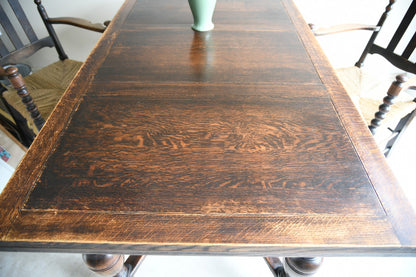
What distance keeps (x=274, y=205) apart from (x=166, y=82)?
461 mm

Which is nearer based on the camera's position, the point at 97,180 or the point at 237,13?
the point at 97,180

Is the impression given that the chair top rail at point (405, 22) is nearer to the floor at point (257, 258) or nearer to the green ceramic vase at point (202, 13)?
the floor at point (257, 258)

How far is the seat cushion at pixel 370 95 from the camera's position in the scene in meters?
0.96

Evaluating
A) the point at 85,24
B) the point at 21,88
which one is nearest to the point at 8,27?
the point at 85,24

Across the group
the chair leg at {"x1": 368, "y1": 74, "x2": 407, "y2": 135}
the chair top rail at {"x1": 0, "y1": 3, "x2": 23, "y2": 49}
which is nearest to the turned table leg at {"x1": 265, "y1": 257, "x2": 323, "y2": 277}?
the chair leg at {"x1": 368, "y1": 74, "x2": 407, "y2": 135}

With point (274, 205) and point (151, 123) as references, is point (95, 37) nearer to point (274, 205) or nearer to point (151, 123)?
point (151, 123)

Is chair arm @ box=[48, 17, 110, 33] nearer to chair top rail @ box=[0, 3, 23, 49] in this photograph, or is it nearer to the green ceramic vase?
chair top rail @ box=[0, 3, 23, 49]

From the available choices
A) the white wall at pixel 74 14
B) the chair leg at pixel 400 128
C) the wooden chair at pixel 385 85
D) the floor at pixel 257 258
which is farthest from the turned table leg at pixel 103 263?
the white wall at pixel 74 14

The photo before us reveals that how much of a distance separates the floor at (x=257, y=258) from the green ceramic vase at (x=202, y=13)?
0.94 metres

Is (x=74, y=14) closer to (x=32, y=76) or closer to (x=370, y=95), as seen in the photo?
(x=32, y=76)

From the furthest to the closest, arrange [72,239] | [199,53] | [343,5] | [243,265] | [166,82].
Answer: [343,5] → [243,265] → [199,53] → [166,82] → [72,239]

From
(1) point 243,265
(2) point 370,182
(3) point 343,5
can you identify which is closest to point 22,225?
(2) point 370,182

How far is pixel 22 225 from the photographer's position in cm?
40

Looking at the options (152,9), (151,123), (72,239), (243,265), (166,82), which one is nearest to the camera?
(72,239)
